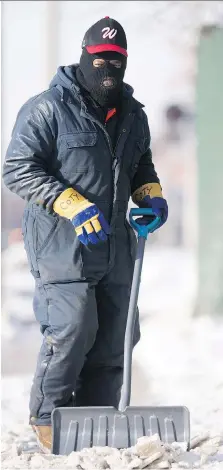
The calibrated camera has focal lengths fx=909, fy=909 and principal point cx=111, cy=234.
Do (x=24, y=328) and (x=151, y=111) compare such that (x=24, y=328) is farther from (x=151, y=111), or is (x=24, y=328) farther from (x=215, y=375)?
(x=151, y=111)

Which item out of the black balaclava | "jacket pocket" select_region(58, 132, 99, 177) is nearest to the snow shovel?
"jacket pocket" select_region(58, 132, 99, 177)

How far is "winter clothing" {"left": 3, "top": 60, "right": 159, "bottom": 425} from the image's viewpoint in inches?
115

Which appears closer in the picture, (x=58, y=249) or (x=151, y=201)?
(x=58, y=249)

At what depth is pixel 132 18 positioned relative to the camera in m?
5.02

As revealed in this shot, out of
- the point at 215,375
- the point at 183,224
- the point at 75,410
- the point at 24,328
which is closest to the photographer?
the point at 75,410

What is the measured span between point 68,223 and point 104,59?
Answer: 549 millimetres

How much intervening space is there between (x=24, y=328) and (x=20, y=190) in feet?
6.48

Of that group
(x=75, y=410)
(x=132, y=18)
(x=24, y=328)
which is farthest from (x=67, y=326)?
(x=132, y=18)

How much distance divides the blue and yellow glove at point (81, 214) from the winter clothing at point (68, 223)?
33mm

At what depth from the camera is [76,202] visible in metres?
2.80

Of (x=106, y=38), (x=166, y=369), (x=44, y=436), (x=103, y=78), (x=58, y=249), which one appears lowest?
(x=166, y=369)

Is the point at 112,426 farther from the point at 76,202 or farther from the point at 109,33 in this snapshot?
the point at 109,33

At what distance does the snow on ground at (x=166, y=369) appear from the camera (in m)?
2.87

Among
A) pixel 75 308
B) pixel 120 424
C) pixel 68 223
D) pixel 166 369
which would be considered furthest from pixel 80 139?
pixel 166 369
